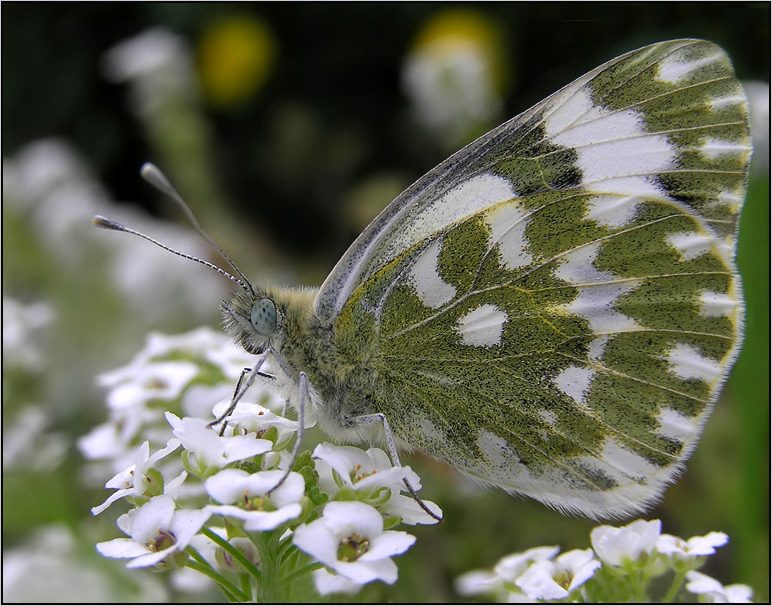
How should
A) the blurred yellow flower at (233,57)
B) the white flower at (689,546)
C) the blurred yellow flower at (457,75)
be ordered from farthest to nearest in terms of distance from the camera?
the blurred yellow flower at (233,57) → the blurred yellow flower at (457,75) → the white flower at (689,546)

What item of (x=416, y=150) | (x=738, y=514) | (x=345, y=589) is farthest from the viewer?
(x=416, y=150)

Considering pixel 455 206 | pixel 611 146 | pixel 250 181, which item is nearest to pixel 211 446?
pixel 455 206

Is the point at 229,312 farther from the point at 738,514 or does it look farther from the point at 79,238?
the point at 79,238

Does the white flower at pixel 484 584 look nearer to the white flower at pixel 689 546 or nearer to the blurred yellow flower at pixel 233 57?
the white flower at pixel 689 546

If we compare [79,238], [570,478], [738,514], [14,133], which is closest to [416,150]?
[79,238]

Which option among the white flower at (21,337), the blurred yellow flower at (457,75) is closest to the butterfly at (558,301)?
the white flower at (21,337)

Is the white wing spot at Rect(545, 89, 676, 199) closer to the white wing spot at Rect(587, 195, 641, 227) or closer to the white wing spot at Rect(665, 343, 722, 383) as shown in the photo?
the white wing spot at Rect(587, 195, 641, 227)
